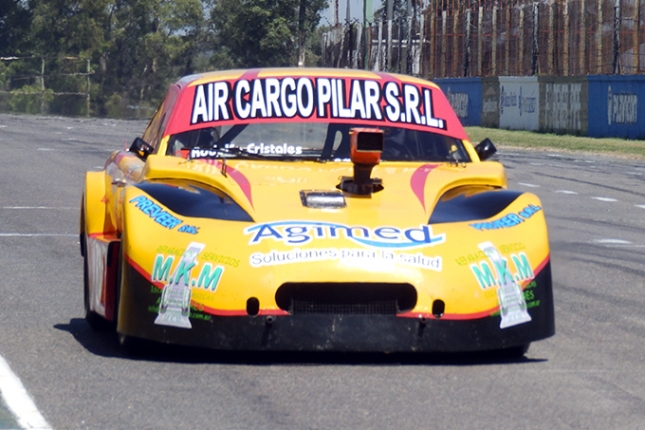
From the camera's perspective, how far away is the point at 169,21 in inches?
3433

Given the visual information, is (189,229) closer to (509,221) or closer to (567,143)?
(509,221)

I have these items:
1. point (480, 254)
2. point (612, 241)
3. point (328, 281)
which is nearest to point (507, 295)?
point (480, 254)

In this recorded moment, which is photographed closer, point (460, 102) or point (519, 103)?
point (519, 103)

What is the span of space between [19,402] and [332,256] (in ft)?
4.86

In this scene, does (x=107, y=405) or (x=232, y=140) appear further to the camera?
(x=232, y=140)

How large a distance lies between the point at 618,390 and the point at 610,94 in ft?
98.2

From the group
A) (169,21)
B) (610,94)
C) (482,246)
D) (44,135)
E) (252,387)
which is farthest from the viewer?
(169,21)

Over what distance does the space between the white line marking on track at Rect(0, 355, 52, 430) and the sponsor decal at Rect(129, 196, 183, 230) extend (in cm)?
95

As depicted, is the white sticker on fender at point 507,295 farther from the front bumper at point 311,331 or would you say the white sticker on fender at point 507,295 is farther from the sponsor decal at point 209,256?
the sponsor decal at point 209,256

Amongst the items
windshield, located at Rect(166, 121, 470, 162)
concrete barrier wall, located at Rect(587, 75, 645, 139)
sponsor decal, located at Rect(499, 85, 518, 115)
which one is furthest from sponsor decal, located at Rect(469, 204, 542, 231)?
sponsor decal, located at Rect(499, 85, 518, 115)

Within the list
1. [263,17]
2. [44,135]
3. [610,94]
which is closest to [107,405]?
[44,135]

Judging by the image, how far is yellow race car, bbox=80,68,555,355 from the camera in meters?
5.56

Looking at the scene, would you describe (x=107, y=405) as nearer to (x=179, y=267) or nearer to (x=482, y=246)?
(x=179, y=267)

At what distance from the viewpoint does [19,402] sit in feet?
16.7
